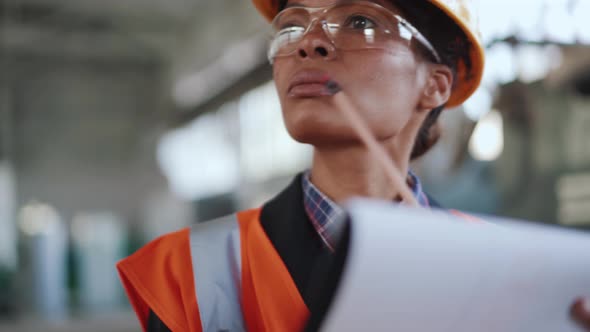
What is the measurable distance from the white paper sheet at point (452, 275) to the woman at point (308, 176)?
1.31 ft

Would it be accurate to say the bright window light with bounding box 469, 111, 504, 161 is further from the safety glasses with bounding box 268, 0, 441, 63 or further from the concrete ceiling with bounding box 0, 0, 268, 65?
the concrete ceiling with bounding box 0, 0, 268, 65

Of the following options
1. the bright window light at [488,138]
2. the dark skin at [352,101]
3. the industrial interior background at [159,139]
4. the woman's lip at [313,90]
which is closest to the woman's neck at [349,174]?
the dark skin at [352,101]

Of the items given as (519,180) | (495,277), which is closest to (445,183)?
(519,180)

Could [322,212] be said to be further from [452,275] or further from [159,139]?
[159,139]

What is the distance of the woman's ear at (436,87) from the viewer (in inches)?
62.2

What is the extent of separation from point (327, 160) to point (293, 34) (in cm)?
30

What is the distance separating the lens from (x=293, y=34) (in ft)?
4.75

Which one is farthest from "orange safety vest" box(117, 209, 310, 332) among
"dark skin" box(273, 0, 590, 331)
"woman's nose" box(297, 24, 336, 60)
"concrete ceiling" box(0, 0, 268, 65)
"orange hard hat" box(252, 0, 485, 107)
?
"concrete ceiling" box(0, 0, 268, 65)

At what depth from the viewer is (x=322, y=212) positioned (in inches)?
57.4

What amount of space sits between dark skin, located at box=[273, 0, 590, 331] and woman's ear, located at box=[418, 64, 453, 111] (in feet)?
0.07

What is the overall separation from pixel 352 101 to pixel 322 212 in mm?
264

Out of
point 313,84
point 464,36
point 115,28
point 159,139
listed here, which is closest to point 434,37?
point 464,36

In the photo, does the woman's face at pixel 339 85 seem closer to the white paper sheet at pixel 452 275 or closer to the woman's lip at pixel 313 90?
the woman's lip at pixel 313 90

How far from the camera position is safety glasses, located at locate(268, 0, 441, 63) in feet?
4.57
